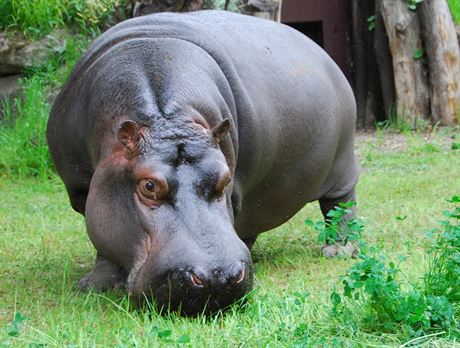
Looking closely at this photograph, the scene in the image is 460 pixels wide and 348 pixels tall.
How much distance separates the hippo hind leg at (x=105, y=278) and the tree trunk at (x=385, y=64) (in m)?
5.96

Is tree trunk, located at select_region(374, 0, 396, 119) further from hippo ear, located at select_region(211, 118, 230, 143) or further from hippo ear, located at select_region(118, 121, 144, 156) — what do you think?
hippo ear, located at select_region(118, 121, 144, 156)

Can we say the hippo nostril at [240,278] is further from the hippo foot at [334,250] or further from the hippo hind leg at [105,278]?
the hippo foot at [334,250]

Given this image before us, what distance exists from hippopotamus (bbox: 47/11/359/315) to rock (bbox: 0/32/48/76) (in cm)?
408

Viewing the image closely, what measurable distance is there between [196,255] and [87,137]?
101 centimetres

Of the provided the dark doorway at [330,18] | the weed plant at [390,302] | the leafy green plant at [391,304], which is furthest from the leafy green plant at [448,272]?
the dark doorway at [330,18]

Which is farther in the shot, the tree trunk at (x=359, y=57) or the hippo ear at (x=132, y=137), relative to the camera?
the tree trunk at (x=359, y=57)

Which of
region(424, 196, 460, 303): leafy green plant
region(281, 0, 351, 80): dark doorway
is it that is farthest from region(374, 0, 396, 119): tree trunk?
region(424, 196, 460, 303): leafy green plant

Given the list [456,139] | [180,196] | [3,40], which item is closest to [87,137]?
[180,196]

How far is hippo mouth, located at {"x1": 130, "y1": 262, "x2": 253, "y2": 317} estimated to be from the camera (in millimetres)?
3460

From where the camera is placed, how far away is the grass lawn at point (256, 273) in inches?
127

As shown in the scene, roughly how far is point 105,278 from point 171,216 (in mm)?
908

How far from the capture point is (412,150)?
877 centimetres

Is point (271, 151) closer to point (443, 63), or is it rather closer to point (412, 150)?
point (412, 150)

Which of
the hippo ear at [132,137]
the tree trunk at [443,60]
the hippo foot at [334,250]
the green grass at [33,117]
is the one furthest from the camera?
the tree trunk at [443,60]
